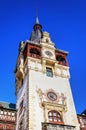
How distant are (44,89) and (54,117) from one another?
5.07 meters

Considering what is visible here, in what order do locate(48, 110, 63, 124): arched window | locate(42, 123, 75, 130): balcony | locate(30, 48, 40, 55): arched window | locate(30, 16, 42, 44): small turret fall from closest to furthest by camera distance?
locate(42, 123, 75, 130): balcony → locate(48, 110, 63, 124): arched window → locate(30, 48, 40, 55): arched window → locate(30, 16, 42, 44): small turret

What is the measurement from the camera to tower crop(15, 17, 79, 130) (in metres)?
31.3

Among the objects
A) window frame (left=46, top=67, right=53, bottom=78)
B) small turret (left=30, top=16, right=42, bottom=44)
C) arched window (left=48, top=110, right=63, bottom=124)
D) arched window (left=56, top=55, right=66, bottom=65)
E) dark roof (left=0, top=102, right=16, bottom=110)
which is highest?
small turret (left=30, top=16, right=42, bottom=44)

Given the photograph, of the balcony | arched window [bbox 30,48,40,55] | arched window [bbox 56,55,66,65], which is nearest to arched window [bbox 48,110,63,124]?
the balcony

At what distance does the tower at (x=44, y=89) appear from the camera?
31259mm

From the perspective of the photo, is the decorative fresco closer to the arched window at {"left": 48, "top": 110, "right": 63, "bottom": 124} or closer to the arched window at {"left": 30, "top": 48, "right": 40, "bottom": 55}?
the arched window at {"left": 48, "top": 110, "right": 63, "bottom": 124}

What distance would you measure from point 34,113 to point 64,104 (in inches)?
231

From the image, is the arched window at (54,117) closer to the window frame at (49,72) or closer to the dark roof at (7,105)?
the window frame at (49,72)

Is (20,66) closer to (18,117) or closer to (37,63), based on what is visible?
(37,63)

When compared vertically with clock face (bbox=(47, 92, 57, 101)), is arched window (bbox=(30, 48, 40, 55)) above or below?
above

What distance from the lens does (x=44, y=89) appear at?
35.6 m

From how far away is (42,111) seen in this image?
105ft

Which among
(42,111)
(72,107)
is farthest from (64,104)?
(42,111)

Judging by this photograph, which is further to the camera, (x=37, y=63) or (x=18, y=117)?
(x=37, y=63)
